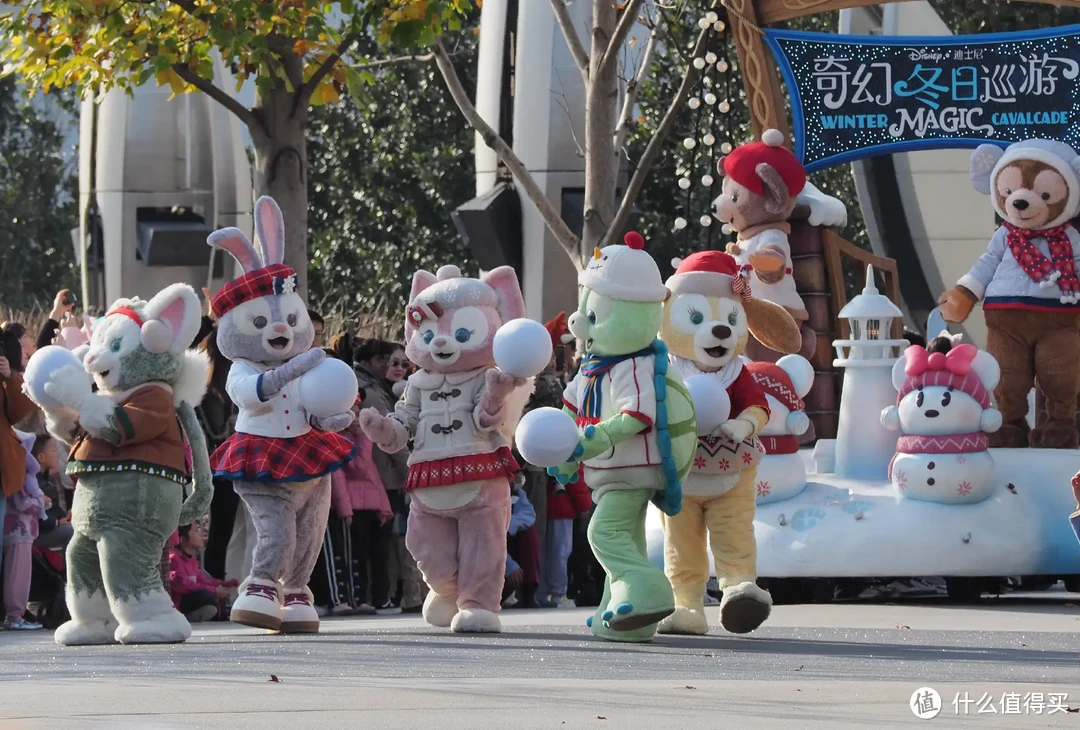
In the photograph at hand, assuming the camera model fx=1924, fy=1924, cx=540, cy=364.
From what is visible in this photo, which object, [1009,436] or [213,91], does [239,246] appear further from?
[1009,436]

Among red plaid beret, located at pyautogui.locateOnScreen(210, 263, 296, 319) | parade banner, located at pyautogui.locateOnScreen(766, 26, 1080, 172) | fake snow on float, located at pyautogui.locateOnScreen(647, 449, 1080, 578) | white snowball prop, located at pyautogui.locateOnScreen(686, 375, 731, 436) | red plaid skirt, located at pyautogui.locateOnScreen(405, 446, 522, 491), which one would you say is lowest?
fake snow on float, located at pyautogui.locateOnScreen(647, 449, 1080, 578)

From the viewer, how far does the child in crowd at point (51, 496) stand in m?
10.4

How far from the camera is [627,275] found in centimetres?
822

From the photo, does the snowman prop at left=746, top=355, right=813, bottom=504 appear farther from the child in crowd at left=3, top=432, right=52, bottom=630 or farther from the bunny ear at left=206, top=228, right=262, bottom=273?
the child in crowd at left=3, top=432, right=52, bottom=630

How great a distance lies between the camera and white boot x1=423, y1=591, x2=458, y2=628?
8867 mm

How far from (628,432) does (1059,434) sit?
370 cm

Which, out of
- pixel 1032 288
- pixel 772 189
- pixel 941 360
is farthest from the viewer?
pixel 772 189

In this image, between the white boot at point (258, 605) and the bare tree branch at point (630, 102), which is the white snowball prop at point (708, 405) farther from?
the bare tree branch at point (630, 102)

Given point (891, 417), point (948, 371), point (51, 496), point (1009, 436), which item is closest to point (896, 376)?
point (891, 417)

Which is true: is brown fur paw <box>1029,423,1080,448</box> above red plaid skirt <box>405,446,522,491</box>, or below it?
above

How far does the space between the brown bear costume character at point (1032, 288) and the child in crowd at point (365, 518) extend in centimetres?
332

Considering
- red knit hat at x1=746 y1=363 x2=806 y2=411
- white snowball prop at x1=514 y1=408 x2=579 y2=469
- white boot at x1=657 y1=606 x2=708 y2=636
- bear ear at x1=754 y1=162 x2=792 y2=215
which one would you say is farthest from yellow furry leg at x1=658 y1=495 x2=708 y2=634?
bear ear at x1=754 y1=162 x2=792 y2=215

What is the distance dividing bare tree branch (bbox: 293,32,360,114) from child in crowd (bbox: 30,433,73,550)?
9.15 feet

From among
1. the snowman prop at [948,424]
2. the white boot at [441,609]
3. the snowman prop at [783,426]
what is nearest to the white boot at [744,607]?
the white boot at [441,609]
